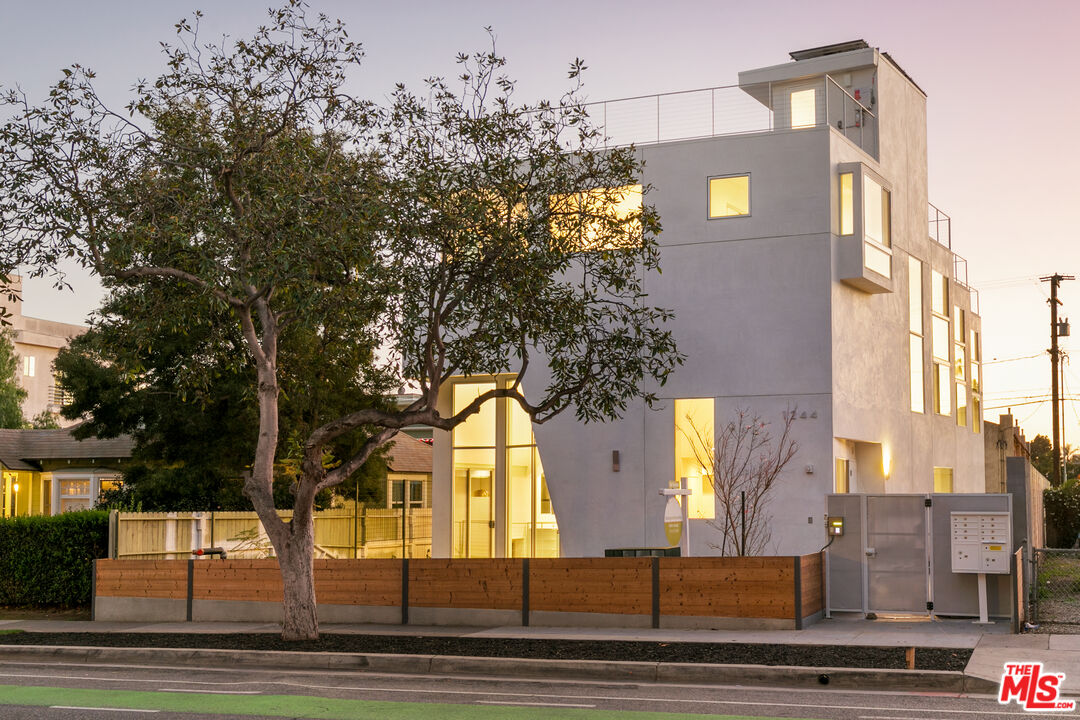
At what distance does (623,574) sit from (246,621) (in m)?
7.27

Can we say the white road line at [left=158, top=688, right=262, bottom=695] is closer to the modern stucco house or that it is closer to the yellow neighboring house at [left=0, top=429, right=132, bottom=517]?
the modern stucco house

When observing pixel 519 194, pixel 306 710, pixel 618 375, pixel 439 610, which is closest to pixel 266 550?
pixel 439 610

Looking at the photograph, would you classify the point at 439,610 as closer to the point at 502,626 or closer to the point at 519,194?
the point at 502,626

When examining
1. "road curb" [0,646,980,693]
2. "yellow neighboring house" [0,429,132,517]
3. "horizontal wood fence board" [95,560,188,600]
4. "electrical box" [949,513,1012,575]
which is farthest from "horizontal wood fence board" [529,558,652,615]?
"yellow neighboring house" [0,429,132,517]

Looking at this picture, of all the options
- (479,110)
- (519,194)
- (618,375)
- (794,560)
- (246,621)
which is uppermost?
(479,110)

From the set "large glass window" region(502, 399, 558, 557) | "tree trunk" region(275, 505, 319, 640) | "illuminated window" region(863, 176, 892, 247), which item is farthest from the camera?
"large glass window" region(502, 399, 558, 557)

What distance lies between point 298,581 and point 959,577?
10.1 m

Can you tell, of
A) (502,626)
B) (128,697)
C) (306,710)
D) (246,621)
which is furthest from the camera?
(246,621)

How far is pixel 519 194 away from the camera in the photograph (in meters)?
17.8

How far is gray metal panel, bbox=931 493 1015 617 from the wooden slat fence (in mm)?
1862

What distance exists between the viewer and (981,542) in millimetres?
17375

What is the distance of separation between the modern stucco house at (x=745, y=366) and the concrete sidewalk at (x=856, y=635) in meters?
5.86

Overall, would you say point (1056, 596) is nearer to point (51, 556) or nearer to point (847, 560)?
point (847, 560)

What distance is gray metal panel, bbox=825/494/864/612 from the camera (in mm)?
18531
